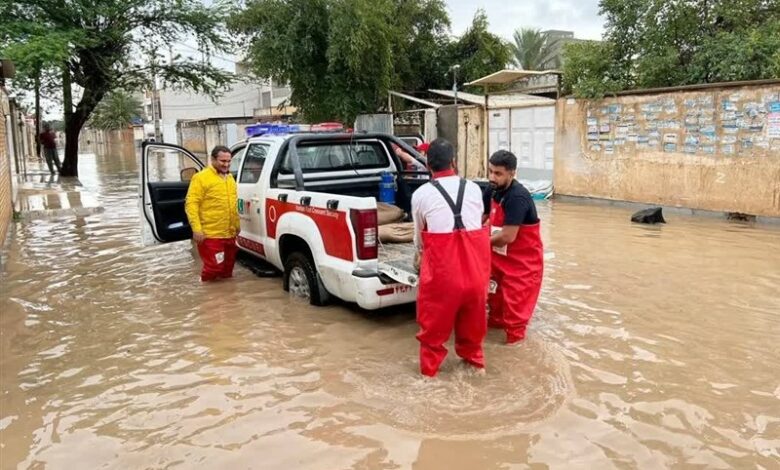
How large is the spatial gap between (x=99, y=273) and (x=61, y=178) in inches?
622

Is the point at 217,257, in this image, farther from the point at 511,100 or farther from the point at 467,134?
the point at 511,100

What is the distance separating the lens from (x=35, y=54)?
1217 centimetres

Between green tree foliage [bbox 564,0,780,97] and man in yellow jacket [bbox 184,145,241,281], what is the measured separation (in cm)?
857

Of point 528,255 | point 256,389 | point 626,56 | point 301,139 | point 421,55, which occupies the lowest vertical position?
point 256,389

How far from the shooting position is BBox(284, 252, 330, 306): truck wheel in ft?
19.2

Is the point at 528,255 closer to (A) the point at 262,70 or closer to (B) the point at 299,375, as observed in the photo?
(B) the point at 299,375

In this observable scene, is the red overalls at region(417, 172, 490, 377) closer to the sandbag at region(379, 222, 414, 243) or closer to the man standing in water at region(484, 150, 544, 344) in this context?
the man standing in water at region(484, 150, 544, 344)

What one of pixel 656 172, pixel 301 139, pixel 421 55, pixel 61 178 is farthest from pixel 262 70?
pixel 301 139

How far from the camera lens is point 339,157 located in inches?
275

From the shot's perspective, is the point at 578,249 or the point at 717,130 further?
the point at 717,130

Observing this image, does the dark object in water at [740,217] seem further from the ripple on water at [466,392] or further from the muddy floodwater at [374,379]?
the ripple on water at [466,392]

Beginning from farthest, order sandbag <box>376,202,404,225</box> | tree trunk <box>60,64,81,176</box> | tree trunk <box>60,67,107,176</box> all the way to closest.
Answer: tree trunk <box>60,64,81,176</box>
tree trunk <box>60,67,107,176</box>
sandbag <box>376,202,404,225</box>

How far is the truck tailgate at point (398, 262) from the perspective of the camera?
4.90 meters

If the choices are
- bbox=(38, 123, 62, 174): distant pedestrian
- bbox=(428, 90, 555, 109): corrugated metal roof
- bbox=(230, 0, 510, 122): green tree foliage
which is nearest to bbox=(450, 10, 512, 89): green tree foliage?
bbox=(230, 0, 510, 122): green tree foliage
